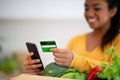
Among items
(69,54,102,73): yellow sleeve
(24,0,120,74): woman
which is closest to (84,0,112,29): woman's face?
(24,0,120,74): woman

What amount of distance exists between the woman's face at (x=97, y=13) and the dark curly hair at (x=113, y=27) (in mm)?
26

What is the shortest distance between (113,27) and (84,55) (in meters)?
0.18

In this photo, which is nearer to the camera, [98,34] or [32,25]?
[98,34]

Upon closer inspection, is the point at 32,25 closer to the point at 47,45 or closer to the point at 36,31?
the point at 36,31

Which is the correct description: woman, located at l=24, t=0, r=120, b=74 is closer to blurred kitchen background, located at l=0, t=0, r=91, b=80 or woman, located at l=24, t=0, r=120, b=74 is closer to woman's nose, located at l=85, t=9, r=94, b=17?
woman's nose, located at l=85, t=9, r=94, b=17

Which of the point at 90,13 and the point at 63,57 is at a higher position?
the point at 90,13

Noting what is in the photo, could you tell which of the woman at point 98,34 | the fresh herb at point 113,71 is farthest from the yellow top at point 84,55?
the fresh herb at point 113,71

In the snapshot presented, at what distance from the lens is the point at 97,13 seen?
121 centimetres

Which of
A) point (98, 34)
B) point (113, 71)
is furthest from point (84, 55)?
point (113, 71)

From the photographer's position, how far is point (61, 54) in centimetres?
104

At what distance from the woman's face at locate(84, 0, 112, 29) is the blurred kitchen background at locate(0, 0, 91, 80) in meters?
0.61

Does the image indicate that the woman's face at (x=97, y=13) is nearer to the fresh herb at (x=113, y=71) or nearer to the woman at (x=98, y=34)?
the woman at (x=98, y=34)

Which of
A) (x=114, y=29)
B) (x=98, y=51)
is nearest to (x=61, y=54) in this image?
(x=98, y=51)

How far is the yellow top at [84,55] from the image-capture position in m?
1.05
